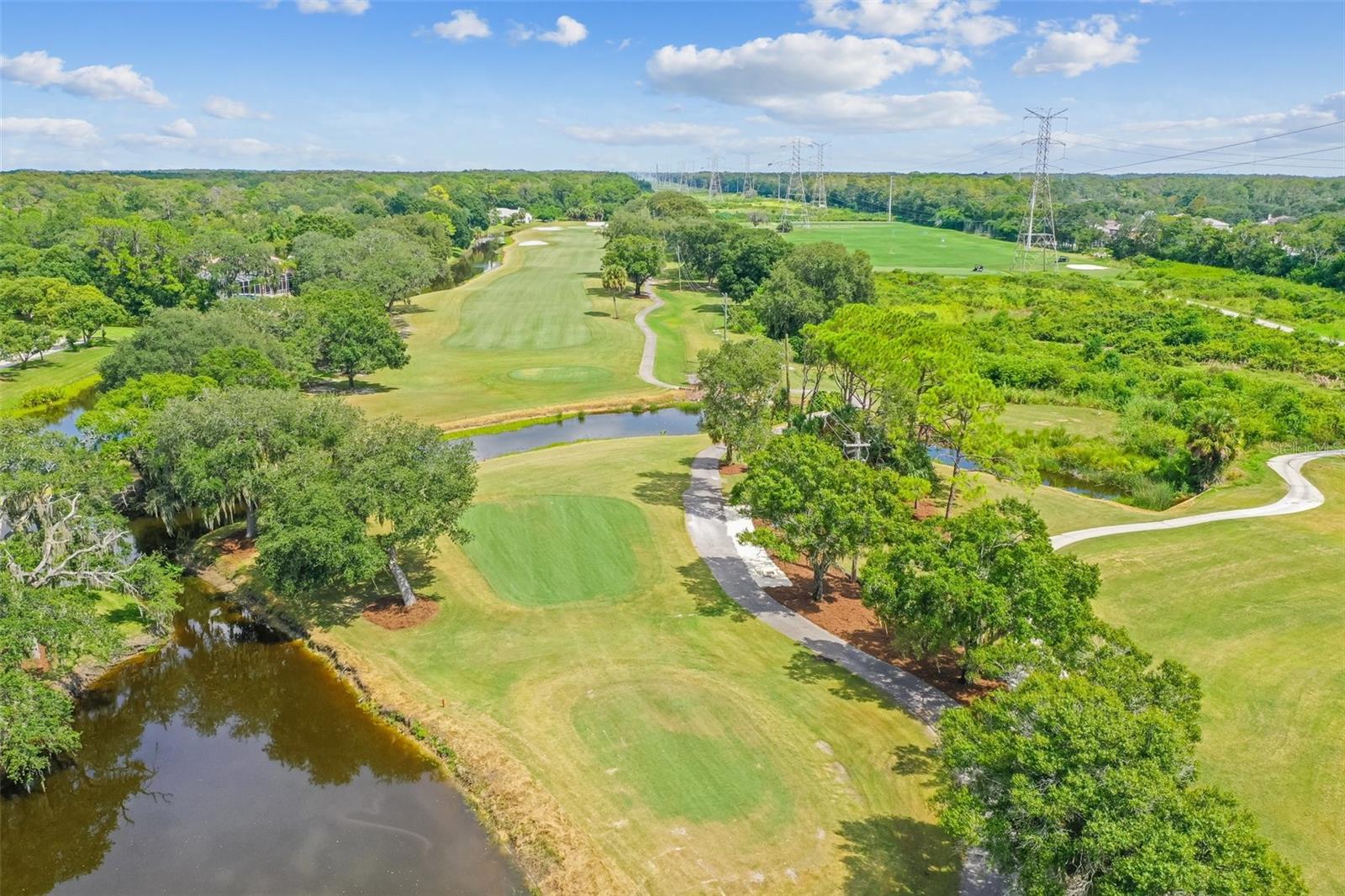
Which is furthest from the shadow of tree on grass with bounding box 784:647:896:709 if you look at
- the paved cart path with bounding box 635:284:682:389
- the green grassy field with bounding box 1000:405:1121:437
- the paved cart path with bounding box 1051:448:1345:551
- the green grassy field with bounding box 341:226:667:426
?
the paved cart path with bounding box 635:284:682:389

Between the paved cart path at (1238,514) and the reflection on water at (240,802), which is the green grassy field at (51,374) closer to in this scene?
the reflection on water at (240,802)

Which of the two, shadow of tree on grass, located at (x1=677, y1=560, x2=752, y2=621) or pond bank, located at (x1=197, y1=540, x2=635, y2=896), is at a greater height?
shadow of tree on grass, located at (x1=677, y1=560, x2=752, y2=621)

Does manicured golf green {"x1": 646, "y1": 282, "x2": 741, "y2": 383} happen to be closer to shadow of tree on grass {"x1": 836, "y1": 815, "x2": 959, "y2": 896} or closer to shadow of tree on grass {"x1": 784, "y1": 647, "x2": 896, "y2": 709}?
shadow of tree on grass {"x1": 784, "y1": 647, "x2": 896, "y2": 709}

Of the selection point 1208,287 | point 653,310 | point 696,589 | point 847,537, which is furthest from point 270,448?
point 1208,287

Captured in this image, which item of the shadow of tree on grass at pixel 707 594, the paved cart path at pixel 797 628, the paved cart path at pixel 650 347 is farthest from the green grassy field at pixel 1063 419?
the shadow of tree on grass at pixel 707 594

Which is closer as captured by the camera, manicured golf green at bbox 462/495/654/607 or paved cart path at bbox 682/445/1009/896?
paved cart path at bbox 682/445/1009/896
